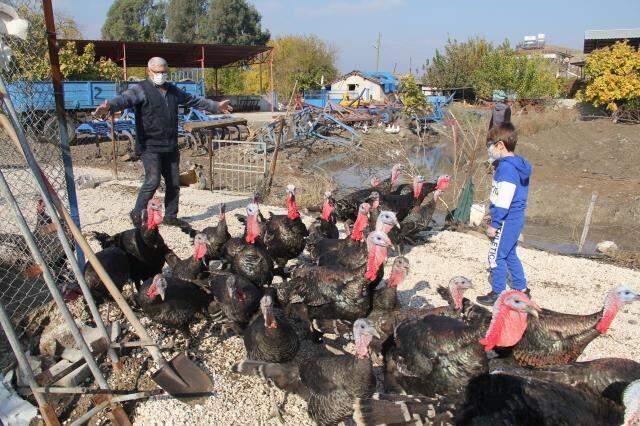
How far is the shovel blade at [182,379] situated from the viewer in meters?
3.25

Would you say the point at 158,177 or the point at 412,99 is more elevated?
the point at 412,99

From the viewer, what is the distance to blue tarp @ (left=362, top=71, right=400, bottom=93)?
38.9 meters

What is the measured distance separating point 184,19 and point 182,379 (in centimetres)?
6111

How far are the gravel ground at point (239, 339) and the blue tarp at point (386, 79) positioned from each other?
30.5 meters

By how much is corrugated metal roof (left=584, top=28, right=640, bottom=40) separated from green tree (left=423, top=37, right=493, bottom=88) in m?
9.55

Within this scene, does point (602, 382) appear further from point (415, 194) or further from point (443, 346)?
point (415, 194)

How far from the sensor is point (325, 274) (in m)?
4.34

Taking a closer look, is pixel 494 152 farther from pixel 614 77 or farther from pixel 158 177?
pixel 614 77

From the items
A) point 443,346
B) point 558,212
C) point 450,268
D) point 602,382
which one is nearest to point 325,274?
point 443,346

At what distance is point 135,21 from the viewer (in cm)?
5800

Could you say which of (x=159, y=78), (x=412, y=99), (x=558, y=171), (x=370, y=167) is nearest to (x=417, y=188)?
(x=159, y=78)

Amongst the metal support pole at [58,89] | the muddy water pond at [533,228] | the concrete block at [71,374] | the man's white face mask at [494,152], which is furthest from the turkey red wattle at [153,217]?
the muddy water pond at [533,228]

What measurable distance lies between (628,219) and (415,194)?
891 cm

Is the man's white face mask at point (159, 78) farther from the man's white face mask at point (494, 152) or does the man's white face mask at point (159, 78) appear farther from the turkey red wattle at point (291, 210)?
the man's white face mask at point (494, 152)
